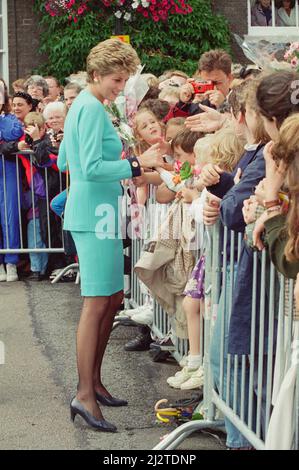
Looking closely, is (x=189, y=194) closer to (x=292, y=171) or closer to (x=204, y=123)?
(x=204, y=123)

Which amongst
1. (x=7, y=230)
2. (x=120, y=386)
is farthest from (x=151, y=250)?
(x=7, y=230)

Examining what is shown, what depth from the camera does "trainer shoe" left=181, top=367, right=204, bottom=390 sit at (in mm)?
6246

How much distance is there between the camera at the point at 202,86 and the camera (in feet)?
A: 29.3

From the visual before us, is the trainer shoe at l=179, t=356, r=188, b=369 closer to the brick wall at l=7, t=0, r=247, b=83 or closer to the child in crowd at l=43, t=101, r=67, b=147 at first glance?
the child in crowd at l=43, t=101, r=67, b=147

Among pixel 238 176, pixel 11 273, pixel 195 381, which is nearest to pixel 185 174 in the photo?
pixel 195 381

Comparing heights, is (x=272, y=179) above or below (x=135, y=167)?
above

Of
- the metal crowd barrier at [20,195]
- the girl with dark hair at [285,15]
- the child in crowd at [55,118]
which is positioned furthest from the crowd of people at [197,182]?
the girl with dark hair at [285,15]

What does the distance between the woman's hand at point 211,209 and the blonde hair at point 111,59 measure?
116cm

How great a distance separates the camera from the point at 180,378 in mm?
6469

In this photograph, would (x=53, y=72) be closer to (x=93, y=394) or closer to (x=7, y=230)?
(x=7, y=230)

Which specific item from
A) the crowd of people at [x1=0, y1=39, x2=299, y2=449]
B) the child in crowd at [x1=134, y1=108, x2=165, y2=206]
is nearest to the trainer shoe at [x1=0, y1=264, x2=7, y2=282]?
the crowd of people at [x1=0, y1=39, x2=299, y2=449]

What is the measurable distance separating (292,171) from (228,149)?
172 cm
